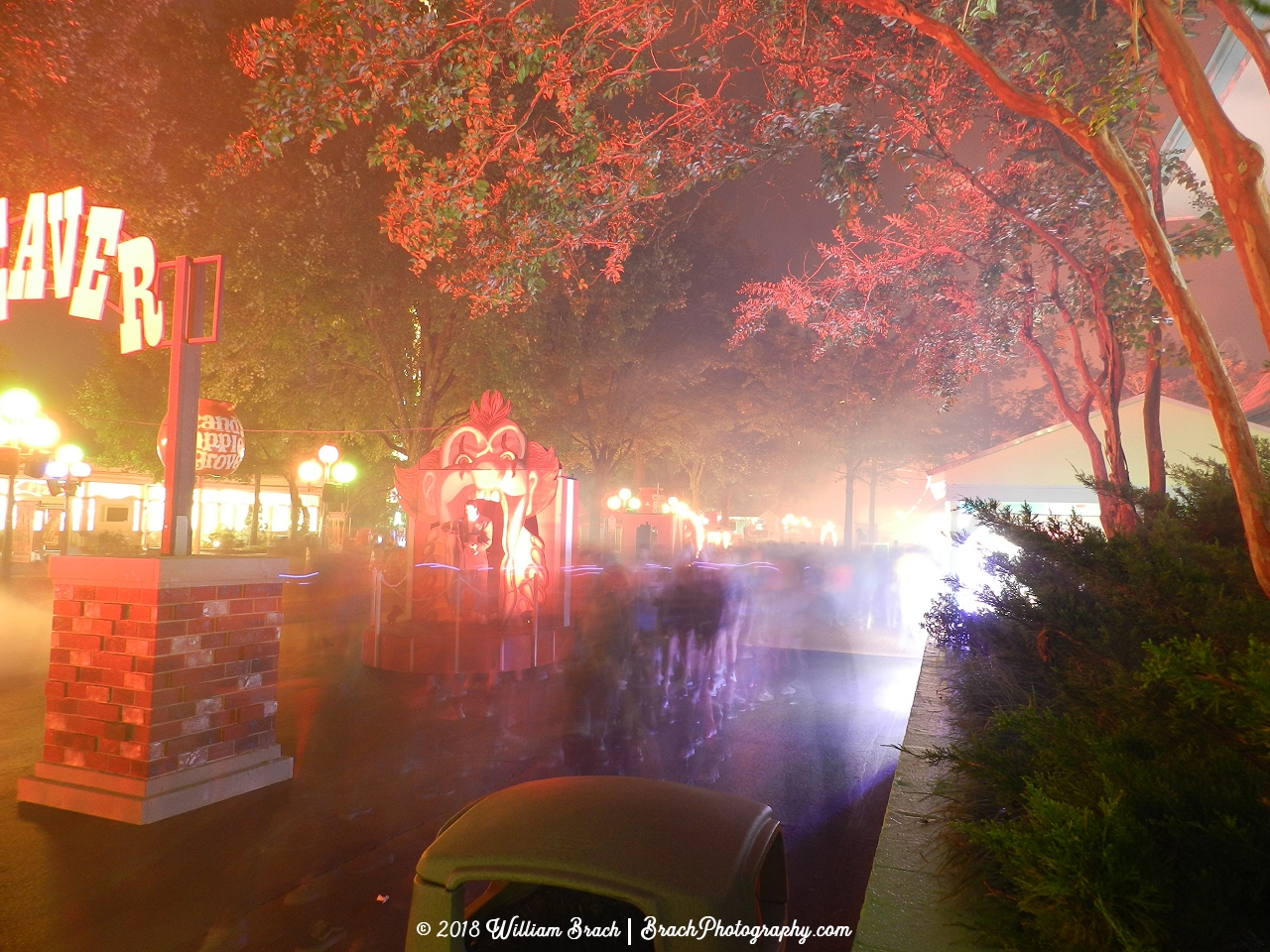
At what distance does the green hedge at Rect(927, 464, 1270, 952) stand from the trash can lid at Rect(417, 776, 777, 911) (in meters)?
0.74

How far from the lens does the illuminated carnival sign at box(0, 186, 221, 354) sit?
19.5 feet

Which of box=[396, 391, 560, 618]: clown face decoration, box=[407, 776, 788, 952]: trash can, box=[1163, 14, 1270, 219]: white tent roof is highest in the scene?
box=[1163, 14, 1270, 219]: white tent roof

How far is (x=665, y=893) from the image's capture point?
196cm

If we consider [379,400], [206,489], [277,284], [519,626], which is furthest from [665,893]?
[206,489]

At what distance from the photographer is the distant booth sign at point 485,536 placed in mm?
12734

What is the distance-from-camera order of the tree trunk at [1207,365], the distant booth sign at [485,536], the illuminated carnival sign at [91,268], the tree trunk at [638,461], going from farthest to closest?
the tree trunk at [638,461]
the distant booth sign at [485,536]
the illuminated carnival sign at [91,268]
the tree trunk at [1207,365]

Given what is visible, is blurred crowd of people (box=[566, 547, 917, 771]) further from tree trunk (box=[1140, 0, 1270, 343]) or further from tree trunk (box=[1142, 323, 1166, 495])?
tree trunk (box=[1140, 0, 1270, 343])

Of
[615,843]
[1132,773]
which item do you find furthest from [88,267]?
[1132,773]

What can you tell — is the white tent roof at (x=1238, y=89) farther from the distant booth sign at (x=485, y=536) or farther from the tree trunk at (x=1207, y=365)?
the distant booth sign at (x=485, y=536)

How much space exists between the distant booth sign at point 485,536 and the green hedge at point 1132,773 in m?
9.03

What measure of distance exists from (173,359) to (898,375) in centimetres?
3346

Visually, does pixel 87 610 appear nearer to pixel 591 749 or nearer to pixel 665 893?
pixel 591 749

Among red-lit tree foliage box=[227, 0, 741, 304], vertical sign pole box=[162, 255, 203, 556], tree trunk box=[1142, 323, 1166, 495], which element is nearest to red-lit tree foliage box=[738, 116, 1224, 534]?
tree trunk box=[1142, 323, 1166, 495]

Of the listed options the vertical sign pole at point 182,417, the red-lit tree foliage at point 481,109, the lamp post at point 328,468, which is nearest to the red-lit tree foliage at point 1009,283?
the red-lit tree foliage at point 481,109
